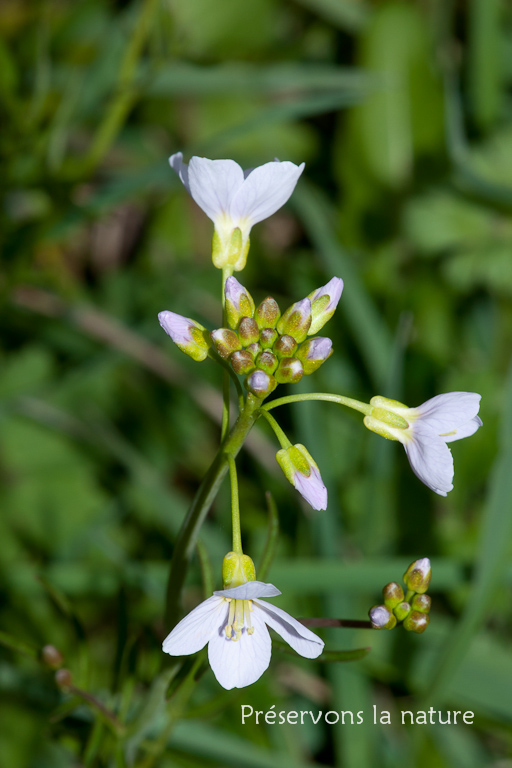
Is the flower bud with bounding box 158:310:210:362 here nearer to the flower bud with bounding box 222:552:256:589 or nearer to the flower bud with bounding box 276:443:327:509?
the flower bud with bounding box 276:443:327:509

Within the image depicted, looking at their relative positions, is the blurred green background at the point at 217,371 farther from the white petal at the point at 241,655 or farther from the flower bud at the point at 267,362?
the flower bud at the point at 267,362

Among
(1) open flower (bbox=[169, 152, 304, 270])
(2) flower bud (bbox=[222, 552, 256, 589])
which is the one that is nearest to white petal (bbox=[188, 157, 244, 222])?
(1) open flower (bbox=[169, 152, 304, 270])

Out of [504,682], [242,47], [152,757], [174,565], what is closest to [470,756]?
[504,682]

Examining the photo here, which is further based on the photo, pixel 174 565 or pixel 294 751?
pixel 294 751

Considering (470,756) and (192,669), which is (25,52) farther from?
(470,756)

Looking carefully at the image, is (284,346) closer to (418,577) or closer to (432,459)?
(432,459)

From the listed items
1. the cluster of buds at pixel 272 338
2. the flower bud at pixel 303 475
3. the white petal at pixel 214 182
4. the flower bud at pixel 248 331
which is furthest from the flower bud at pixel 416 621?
the white petal at pixel 214 182

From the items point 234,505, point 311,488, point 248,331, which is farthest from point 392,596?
point 248,331
